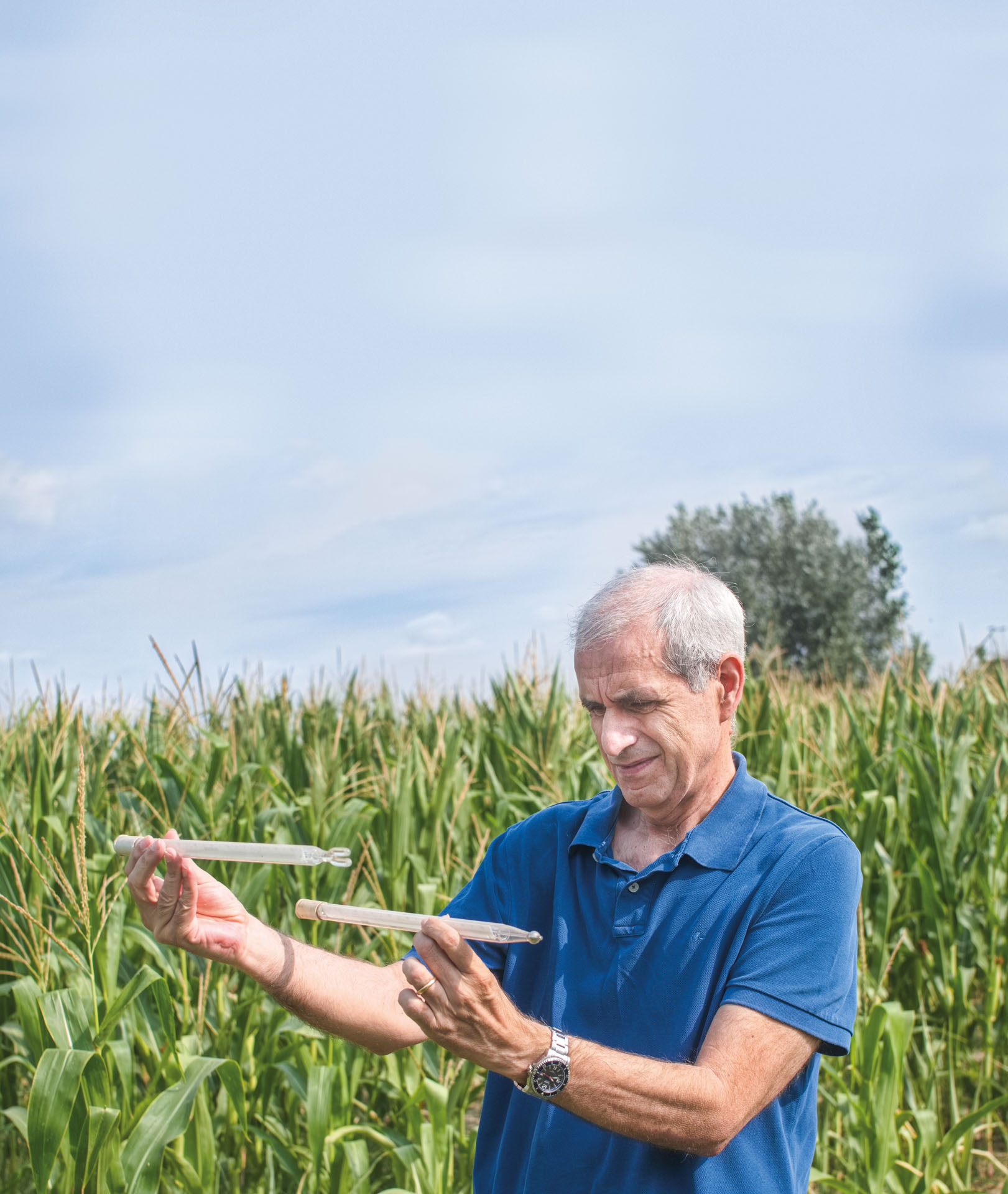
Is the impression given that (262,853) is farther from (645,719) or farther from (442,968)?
(645,719)

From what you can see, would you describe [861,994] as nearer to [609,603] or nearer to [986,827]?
[986,827]

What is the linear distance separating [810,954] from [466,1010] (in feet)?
1.69

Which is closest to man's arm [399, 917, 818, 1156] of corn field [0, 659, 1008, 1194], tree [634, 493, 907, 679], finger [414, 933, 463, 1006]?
finger [414, 933, 463, 1006]

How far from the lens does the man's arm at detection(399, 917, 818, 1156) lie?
136 cm

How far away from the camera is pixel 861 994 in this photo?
14.2 ft

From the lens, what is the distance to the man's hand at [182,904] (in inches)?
69.1

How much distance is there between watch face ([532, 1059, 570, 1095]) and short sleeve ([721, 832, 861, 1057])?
28 cm

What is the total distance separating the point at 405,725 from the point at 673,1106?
606cm

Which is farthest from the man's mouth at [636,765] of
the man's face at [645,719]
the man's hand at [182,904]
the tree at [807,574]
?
the tree at [807,574]

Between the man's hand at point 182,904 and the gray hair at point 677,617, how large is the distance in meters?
0.71

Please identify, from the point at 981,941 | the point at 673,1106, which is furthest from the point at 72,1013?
the point at 981,941

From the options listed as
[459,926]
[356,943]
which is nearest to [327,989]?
[459,926]

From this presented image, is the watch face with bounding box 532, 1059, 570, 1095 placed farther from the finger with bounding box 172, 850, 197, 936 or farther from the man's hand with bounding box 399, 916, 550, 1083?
the finger with bounding box 172, 850, 197, 936

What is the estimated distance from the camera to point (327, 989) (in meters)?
1.82
